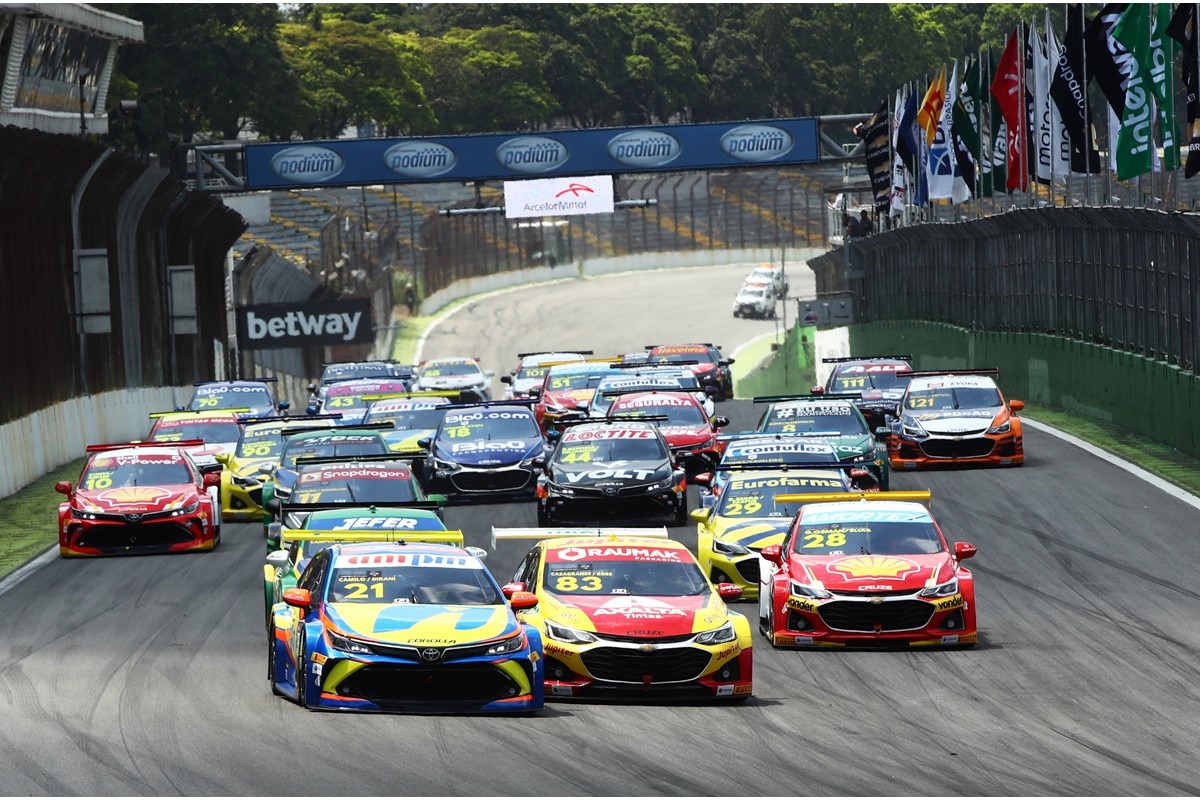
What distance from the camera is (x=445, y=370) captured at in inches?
2035

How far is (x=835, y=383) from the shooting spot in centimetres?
3825

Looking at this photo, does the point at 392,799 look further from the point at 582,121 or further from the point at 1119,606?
the point at 582,121

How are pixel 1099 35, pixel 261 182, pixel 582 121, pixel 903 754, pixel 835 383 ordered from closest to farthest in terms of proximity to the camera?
pixel 903 754, pixel 1099 35, pixel 835 383, pixel 261 182, pixel 582 121

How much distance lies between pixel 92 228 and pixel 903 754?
1242 inches

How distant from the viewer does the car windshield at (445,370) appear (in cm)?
5141

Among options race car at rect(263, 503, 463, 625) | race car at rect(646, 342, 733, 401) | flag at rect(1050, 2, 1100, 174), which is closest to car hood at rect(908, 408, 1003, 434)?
flag at rect(1050, 2, 1100, 174)

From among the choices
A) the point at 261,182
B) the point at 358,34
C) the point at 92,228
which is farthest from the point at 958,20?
the point at 92,228

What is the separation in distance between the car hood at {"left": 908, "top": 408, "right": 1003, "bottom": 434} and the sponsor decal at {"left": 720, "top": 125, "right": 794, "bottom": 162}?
27.2 m

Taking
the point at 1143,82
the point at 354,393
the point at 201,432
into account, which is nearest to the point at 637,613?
the point at 1143,82

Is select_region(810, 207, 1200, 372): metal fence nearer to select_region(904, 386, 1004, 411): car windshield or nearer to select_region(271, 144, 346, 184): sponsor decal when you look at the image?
select_region(904, 386, 1004, 411): car windshield

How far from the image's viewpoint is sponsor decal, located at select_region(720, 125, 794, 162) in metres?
58.6

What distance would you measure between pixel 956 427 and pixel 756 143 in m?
28.1

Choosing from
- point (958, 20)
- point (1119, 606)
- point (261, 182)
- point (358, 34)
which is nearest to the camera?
point (1119, 606)

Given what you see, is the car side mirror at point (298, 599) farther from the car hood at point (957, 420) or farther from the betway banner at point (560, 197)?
the betway banner at point (560, 197)
